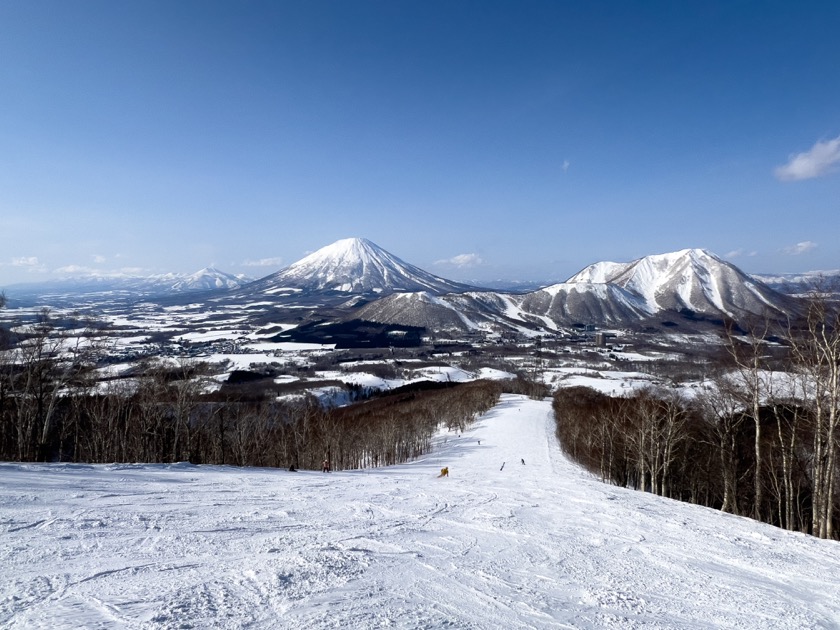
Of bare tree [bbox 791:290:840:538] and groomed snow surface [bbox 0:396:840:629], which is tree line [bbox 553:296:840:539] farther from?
groomed snow surface [bbox 0:396:840:629]

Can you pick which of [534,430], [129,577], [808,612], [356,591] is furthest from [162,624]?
[534,430]

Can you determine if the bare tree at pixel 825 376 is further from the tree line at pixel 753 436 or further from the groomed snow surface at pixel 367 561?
the groomed snow surface at pixel 367 561

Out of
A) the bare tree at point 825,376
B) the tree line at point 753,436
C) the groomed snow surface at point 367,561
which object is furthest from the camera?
the tree line at point 753,436


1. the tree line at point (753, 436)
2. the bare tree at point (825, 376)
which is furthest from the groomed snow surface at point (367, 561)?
the tree line at point (753, 436)

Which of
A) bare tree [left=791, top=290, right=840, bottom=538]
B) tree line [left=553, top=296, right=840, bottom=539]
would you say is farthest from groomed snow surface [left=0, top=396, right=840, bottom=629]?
tree line [left=553, top=296, right=840, bottom=539]

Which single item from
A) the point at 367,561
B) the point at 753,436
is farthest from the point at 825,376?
the point at 753,436

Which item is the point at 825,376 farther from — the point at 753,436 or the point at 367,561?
the point at 753,436

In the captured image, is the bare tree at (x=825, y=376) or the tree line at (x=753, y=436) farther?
the tree line at (x=753, y=436)
